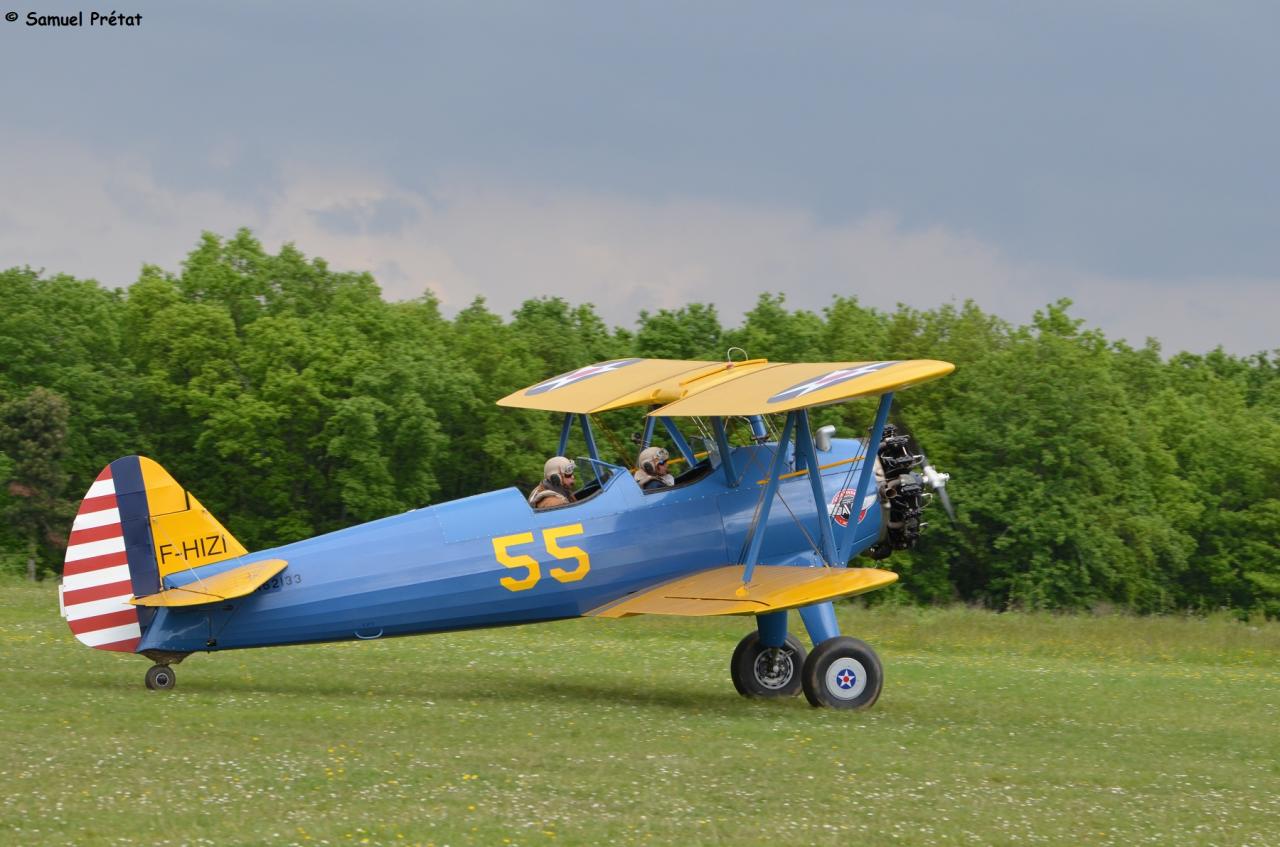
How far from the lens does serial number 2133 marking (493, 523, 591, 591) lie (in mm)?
11891

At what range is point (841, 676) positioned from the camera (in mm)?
12070

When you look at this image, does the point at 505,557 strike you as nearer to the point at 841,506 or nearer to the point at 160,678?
the point at 160,678

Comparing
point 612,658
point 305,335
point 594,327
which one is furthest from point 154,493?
point 594,327

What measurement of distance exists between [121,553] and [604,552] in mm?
3776

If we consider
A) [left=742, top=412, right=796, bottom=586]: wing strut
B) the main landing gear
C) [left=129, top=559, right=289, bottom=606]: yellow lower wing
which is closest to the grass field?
the main landing gear

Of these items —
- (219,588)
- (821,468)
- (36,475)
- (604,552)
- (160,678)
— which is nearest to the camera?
(219,588)

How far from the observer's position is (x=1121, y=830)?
826 cm

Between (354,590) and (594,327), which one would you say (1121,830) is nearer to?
(354,590)

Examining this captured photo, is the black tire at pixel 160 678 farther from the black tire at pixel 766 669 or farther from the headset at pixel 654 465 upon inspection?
the black tire at pixel 766 669

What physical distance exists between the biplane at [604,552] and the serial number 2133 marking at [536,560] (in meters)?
0.01

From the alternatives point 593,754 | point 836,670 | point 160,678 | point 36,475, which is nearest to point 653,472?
point 836,670

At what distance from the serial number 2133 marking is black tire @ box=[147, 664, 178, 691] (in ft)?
8.82

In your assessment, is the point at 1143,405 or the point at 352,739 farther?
the point at 1143,405

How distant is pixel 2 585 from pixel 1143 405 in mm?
55268
